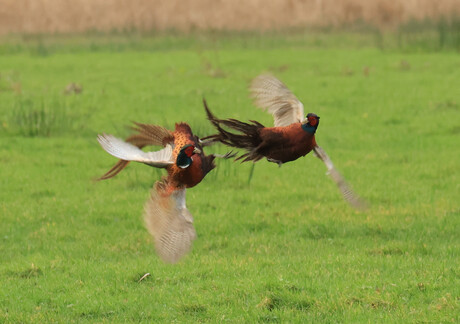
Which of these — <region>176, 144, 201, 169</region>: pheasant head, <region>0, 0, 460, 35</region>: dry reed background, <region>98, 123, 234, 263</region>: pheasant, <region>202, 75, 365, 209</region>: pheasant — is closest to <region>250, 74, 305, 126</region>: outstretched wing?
<region>202, 75, 365, 209</region>: pheasant

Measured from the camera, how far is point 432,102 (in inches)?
788

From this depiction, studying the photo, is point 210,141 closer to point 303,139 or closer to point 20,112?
point 303,139

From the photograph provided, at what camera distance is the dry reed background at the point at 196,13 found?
34.9 meters

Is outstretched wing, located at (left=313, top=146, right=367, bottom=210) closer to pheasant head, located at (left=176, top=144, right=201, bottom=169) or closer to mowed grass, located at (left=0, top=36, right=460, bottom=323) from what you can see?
pheasant head, located at (left=176, top=144, right=201, bottom=169)

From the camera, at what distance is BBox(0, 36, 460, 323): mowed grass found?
27.0ft

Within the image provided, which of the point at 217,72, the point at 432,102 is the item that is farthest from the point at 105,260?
the point at 217,72

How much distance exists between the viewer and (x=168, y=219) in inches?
203

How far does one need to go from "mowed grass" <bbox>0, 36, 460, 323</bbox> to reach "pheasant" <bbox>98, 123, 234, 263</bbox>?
2925 mm

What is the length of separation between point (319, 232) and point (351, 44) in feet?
72.6

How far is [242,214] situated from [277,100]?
6353 mm

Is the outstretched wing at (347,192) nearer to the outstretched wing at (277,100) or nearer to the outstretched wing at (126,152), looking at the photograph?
the outstretched wing at (277,100)

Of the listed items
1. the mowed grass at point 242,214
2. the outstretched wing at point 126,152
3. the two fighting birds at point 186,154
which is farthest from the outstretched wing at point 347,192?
the mowed grass at point 242,214

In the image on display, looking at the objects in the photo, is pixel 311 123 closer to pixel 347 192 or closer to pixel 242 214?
pixel 347 192

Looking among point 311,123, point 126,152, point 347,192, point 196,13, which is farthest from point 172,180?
point 196,13
